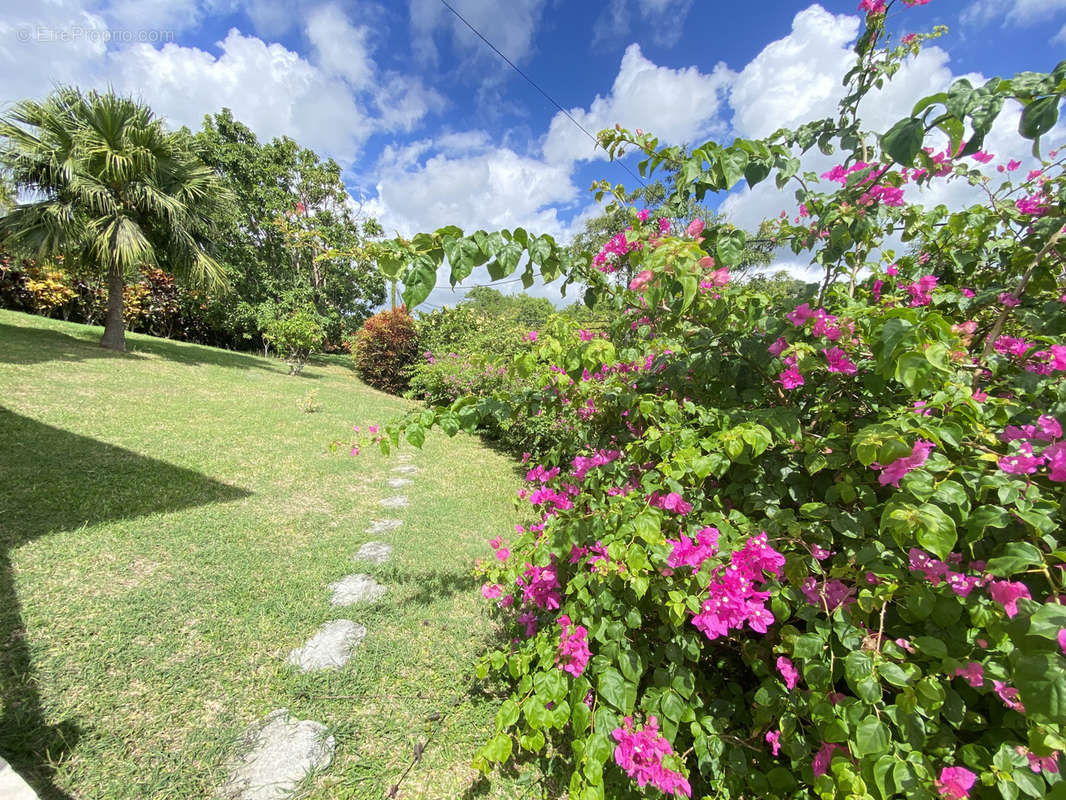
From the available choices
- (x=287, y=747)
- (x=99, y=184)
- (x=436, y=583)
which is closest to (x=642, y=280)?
(x=287, y=747)

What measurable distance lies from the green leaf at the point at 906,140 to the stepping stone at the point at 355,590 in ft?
9.72

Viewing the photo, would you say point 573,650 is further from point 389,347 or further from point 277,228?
point 277,228

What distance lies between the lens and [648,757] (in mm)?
1047

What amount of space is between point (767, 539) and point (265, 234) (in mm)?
19453

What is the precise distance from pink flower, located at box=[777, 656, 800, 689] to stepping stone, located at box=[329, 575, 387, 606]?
7.34ft

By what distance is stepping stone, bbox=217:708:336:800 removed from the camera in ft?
4.70

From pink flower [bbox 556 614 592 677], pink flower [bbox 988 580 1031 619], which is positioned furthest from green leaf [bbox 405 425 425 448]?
pink flower [bbox 988 580 1031 619]

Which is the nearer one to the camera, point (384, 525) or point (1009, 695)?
point (1009, 695)

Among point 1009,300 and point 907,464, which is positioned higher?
point 1009,300

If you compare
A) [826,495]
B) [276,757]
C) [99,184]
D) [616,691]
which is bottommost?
[276,757]

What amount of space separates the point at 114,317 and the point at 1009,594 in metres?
11.5

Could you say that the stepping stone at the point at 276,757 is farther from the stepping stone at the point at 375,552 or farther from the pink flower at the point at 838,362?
the pink flower at the point at 838,362

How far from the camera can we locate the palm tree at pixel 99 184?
6555 millimetres

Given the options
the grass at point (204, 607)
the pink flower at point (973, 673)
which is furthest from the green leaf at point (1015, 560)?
the grass at point (204, 607)
